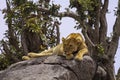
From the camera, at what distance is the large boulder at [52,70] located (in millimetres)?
11078

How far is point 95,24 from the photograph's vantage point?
18578mm

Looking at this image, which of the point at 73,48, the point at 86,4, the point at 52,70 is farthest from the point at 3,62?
the point at 52,70

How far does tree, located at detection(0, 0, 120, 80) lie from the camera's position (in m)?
16.2

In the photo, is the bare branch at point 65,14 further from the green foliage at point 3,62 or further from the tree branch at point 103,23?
the green foliage at point 3,62

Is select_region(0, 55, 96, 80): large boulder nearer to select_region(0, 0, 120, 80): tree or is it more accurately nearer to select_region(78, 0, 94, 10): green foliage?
select_region(0, 0, 120, 80): tree

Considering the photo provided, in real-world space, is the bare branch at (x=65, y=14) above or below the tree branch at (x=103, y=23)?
above

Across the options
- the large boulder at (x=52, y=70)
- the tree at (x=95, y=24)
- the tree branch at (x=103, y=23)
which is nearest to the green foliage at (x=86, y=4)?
the tree at (x=95, y=24)

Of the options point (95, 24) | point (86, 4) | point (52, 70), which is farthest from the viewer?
point (95, 24)

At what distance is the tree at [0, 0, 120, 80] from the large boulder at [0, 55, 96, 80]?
3321 mm

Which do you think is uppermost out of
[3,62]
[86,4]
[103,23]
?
[86,4]

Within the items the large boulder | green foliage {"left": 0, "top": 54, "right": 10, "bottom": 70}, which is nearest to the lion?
the large boulder

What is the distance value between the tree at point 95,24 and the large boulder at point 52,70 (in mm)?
3321

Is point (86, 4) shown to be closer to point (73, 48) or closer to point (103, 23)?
point (103, 23)

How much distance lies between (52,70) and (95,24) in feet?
24.8
